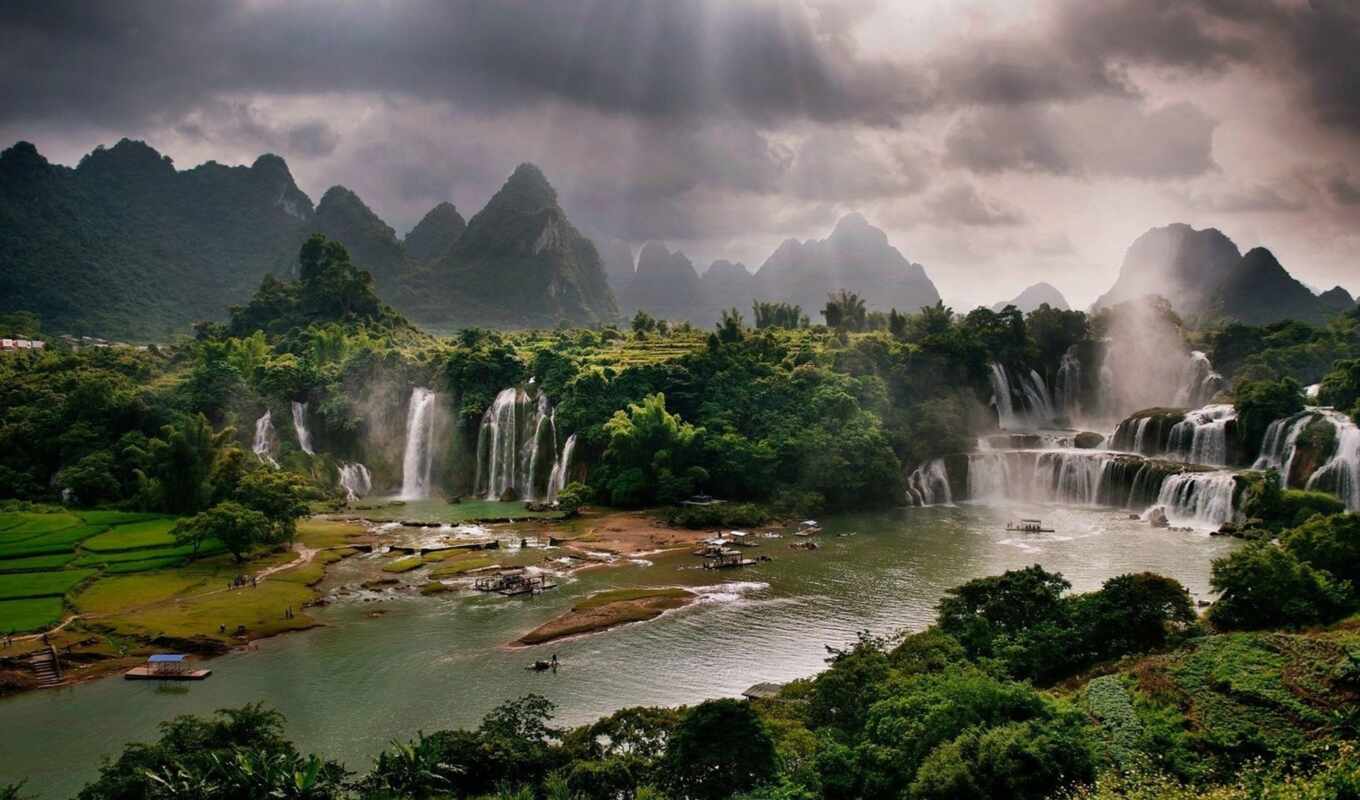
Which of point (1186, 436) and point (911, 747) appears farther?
point (1186, 436)

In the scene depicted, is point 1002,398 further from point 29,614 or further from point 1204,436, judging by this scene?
point 29,614

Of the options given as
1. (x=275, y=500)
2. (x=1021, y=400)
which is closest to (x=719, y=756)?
(x=275, y=500)

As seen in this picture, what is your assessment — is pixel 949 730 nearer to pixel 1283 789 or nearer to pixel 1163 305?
pixel 1283 789

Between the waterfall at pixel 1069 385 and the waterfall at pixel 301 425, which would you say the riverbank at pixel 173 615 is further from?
the waterfall at pixel 1069 385

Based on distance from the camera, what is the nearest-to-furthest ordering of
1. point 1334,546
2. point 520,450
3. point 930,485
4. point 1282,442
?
point 1334,546 < point 1282,442 < point 930,485 < point 520,450

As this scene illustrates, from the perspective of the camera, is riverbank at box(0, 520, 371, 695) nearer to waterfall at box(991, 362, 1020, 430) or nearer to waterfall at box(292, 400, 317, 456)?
waterfall at box(292, 400, 317, 456)

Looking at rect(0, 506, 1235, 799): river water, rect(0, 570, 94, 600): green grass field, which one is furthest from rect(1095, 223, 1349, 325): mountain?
rect(0, 570, 94, 600): green grass field
